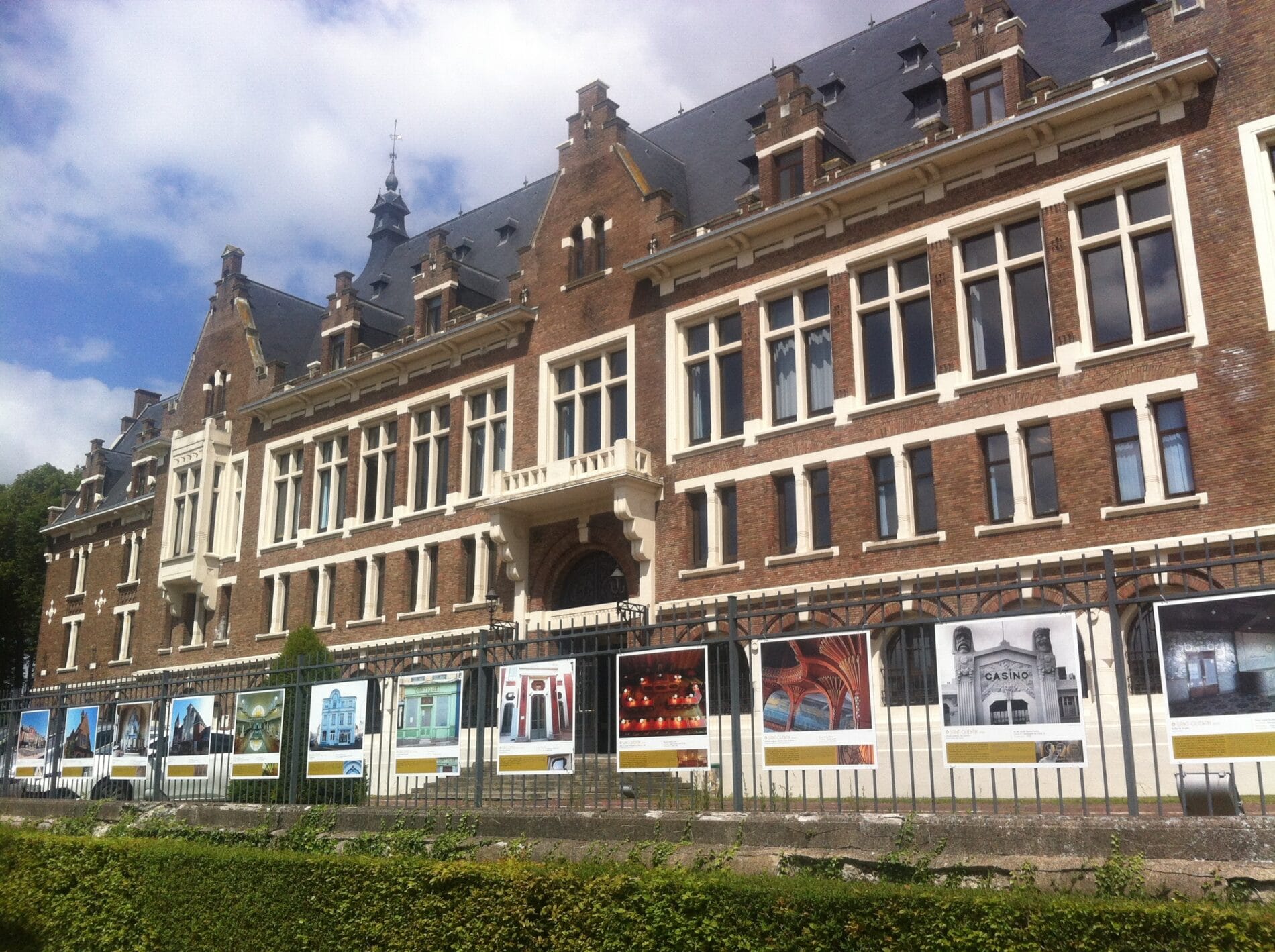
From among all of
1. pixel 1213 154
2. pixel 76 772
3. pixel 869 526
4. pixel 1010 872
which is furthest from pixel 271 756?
pixel 1213 154

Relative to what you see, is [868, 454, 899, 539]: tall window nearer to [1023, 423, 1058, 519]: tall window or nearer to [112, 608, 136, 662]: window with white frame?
[1023, 423, 1058, 519]: tall window

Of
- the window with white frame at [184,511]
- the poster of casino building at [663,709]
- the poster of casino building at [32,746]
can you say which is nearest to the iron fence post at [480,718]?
the poster of casino building at [663,709]

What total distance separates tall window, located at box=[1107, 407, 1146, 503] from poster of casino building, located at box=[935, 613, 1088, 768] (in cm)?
1216

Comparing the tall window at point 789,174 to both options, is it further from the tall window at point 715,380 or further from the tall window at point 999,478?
the tall window at point 999,478

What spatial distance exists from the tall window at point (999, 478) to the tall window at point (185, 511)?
94.2 ft

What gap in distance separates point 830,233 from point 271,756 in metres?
16.4

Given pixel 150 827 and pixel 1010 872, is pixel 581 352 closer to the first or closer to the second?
pixel 150 827

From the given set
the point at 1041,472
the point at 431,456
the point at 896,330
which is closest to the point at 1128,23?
the point at 896,330

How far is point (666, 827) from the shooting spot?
33.0ft

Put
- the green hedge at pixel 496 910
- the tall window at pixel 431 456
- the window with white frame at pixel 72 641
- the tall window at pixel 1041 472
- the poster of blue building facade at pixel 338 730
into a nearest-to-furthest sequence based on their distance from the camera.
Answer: the green hedge at pixel 496 910, the poster of blue building facade at pixel 338 730, the tall window at pixel 1041 472, the tall window at pixel 431 456, the window with white frame at pixel 72 641
